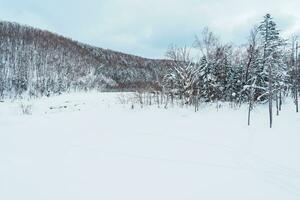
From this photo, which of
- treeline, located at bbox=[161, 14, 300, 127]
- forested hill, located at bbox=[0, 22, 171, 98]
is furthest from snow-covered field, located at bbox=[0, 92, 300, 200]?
forested hill, located at bbox=[0, 22, 171, 98]

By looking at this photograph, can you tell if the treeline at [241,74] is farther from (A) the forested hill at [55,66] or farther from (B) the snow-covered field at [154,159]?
(A) the forested hill at [55,66]

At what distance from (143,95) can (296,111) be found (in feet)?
41.9

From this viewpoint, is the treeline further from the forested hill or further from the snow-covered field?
the forested hill

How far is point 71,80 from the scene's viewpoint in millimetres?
76750

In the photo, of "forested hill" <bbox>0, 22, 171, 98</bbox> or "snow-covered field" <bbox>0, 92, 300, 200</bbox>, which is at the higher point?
"forested hill" <bbox>0, 22, 171, 98</bbox>

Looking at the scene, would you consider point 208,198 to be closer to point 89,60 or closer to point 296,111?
point 296,111

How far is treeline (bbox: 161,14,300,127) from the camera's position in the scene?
23.0m

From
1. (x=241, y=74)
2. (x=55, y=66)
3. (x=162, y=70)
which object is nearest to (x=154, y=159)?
(x=241, y=74)

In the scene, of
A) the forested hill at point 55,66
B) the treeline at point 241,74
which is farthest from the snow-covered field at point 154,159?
the forested hill at point 55,66

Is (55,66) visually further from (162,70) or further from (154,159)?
(154,159)

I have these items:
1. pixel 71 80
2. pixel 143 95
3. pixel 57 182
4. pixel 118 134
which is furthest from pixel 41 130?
pixel 71 80

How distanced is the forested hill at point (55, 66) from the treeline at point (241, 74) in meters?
28.7

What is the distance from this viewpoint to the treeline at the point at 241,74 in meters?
23.0

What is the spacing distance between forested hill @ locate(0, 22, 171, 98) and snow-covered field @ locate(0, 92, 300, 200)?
38958mm
